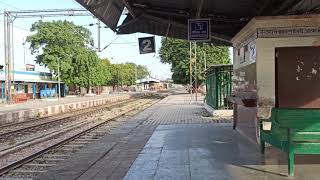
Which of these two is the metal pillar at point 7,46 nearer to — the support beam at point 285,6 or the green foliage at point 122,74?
the support beam at point 285,6

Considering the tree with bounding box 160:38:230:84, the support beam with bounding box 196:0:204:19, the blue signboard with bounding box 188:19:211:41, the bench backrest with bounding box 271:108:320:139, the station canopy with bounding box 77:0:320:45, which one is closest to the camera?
the bench backrest with bounding box 271:108:320:139

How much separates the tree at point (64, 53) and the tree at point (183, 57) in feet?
62.8

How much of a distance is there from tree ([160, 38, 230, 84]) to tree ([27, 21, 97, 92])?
753 inches

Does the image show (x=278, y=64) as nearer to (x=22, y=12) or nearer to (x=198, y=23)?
(x=198, y=23)

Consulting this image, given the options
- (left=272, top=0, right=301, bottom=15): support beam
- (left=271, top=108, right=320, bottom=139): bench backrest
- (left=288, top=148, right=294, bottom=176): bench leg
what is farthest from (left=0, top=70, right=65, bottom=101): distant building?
(left=288, top=148, right=294, bottom=176): bench leg

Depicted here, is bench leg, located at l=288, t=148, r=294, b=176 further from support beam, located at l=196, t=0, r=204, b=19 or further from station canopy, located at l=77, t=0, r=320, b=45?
support beam, located at l=196, t=0, r=204, b=19

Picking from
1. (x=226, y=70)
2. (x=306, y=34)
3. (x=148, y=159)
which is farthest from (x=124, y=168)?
(x=226, y=70)

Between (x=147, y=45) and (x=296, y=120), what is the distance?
1230 cm

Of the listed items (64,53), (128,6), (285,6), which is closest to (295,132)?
(285,6)

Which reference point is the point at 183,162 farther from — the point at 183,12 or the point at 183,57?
the point at 183,57

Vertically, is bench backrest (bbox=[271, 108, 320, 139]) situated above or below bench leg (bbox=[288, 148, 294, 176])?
above

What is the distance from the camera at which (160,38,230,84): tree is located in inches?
2682

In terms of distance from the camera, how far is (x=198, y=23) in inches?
601

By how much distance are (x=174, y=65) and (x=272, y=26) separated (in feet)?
196
